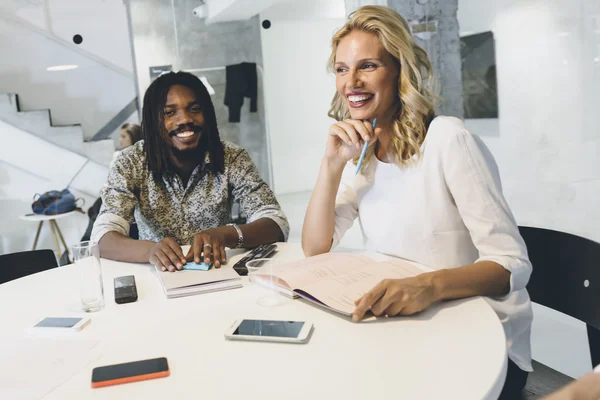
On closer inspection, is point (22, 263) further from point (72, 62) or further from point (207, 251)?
point (72, 62)

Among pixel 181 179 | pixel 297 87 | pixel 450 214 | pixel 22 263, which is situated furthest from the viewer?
pixel 297 87

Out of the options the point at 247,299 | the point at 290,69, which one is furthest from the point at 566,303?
the point at 290,69

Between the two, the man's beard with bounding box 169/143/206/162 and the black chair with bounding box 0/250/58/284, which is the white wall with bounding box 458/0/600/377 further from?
the black chair with bounding box 0/250/58/284

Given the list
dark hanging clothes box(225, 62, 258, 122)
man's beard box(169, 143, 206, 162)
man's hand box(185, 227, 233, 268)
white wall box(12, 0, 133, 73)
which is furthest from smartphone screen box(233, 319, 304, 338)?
white wall box(12, 0, 133, 73)

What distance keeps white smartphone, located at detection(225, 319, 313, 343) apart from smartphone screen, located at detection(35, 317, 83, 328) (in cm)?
35

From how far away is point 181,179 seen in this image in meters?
2.08

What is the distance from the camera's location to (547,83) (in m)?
2.60

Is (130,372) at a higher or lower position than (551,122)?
lower

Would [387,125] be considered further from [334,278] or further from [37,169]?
[37,169]

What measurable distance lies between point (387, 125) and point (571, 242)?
1.76ft

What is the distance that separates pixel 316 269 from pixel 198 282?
283 mm

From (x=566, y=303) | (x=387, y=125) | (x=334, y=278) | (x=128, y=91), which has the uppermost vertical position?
(x=128, y=91)

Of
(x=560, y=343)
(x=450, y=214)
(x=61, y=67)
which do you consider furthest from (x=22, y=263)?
(x=61, y=67)

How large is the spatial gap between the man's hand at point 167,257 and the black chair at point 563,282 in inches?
34.1
